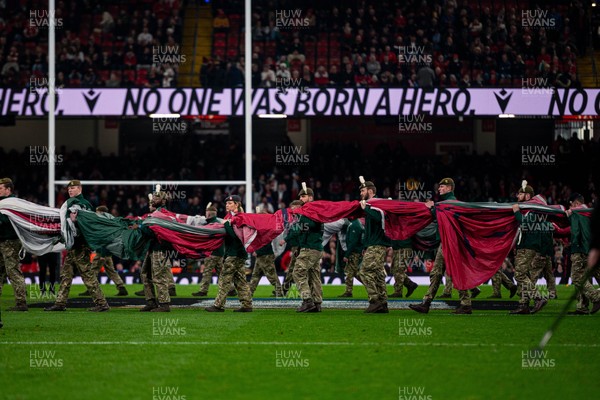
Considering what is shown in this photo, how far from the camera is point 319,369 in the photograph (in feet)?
33.3

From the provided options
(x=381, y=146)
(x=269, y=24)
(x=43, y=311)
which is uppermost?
(x=269, y=24)

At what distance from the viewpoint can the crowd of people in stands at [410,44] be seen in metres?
30.0

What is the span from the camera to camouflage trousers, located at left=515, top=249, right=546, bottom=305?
16125 millimetres

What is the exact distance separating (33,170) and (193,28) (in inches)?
330

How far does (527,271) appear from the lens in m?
16.4

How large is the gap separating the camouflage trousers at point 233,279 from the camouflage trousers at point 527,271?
4.70 metres

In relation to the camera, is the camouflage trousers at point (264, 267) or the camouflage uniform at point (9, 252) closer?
the camouflage uniform at point (9, 252)

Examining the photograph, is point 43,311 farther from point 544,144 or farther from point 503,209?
point 544,144

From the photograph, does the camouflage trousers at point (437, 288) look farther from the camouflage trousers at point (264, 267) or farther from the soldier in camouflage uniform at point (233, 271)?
the camouflage trousers at point (264, 267)

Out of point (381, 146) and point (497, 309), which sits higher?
point (381, 146)

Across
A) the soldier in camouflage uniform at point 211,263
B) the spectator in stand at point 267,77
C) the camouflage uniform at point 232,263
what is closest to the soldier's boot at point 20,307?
the camouflage uniform at point 232,263

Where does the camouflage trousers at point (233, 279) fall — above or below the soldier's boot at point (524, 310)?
above

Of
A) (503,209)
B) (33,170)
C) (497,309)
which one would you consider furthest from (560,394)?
(33,170)

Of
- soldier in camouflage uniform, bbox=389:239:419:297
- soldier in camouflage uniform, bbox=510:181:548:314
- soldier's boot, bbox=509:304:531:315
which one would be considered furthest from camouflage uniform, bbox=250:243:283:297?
soldier's boot, bbox=509:304:531:315
